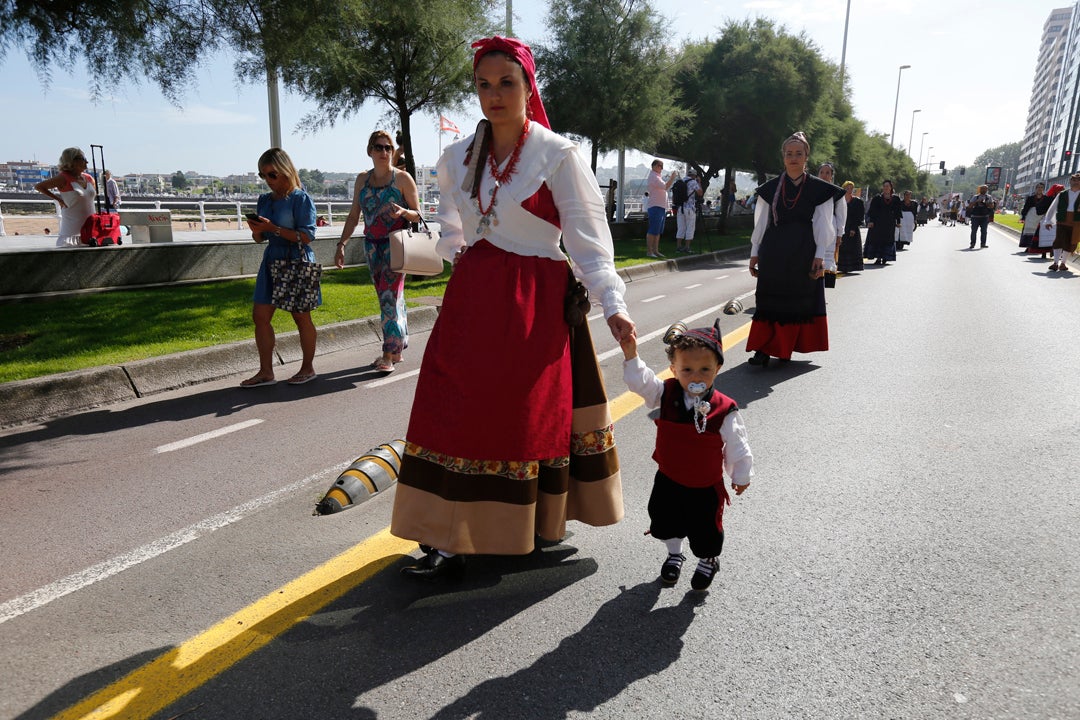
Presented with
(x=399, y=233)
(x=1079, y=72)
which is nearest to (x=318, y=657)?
(x=399, y=233)

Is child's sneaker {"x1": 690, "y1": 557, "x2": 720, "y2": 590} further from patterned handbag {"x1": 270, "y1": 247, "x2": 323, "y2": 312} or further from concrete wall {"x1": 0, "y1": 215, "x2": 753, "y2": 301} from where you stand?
concrete wall {"x1": 0, "y1": 215, "x2": 753, "y2": 301}

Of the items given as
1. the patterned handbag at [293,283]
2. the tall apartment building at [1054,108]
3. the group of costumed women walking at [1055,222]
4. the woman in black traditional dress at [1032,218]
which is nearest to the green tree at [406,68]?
the patterned handbag at [293,283]

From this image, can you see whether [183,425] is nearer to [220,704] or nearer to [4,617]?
[4,617]

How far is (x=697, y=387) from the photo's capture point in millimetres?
2766

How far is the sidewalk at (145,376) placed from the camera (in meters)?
5.36

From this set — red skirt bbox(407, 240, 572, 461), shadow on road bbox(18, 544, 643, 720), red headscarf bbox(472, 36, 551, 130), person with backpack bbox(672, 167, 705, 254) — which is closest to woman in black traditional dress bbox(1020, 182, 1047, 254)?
person with backpack bbox(672, 167, 705, 254)

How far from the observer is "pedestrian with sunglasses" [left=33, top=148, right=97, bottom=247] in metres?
9.95

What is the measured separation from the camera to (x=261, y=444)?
4824mm

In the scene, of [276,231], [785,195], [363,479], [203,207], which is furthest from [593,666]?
[203,207]

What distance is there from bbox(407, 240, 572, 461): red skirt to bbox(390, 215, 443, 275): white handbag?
2.66 meters

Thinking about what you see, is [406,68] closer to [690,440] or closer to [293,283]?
[293,283]

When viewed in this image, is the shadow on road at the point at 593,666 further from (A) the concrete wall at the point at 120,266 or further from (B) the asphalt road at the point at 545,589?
(A) the concrete wall at the point at 120,266

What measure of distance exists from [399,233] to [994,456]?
4.25 meters

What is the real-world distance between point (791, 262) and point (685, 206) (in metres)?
13.8
